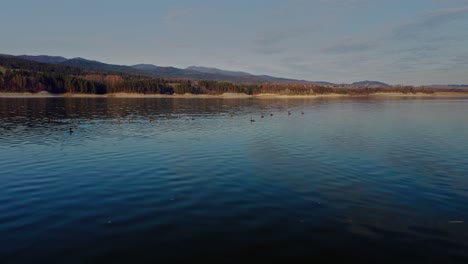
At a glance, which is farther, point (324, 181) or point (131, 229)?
point (324, 181)

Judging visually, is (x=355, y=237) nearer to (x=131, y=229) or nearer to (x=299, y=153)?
(x=131, y=229)

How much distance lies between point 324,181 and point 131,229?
1302 centimetres

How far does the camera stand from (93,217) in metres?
14.5

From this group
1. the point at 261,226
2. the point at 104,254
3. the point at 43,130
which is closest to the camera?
the point at 104,254

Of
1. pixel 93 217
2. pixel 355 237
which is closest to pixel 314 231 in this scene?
pixel 355 237

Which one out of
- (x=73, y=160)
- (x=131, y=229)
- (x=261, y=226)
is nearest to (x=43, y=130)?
(x=73, y=160)

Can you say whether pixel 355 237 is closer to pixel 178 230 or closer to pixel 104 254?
pixel 178 230

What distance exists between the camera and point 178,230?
13.0m

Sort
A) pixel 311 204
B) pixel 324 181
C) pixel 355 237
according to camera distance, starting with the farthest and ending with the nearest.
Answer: pixel 324 181 < pixel 311 204 < pixel 355 237

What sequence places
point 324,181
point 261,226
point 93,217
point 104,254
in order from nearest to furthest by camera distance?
point 104,254
point 261,226
point 93,217
point 324,181

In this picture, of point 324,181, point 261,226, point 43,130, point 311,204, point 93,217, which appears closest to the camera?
point 261,226

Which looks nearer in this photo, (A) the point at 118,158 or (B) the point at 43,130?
(A) the point at 118,158

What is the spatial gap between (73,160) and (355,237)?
2388 centimetres

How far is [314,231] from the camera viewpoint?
13133mm
